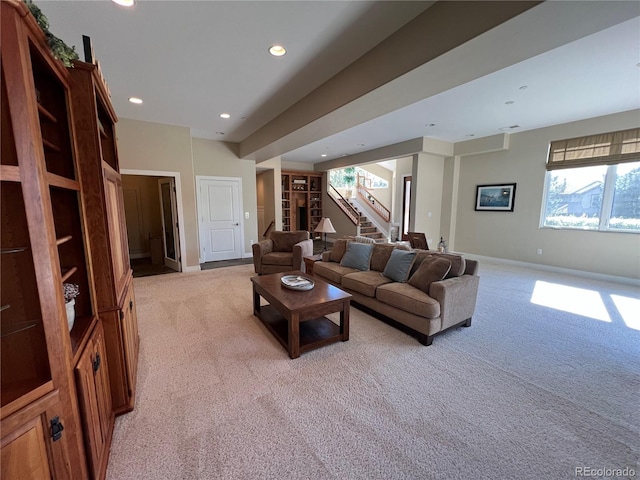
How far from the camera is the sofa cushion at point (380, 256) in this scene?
12.3 ft

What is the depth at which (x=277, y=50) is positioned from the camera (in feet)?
8.57

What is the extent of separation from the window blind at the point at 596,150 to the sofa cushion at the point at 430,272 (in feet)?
14.4

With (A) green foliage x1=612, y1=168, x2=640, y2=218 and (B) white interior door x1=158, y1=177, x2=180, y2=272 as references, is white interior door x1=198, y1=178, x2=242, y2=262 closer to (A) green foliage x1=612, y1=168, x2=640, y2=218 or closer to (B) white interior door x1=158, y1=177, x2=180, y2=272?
(B) white interior door x1=158, y1=177, x2=180, y2=272

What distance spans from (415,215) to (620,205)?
3.57 m

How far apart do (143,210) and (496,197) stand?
8948 mm

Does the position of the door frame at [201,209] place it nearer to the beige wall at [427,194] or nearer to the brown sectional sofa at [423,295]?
the brown sectional sofa at [423,295]

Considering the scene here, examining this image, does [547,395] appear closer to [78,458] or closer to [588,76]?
[78,458]

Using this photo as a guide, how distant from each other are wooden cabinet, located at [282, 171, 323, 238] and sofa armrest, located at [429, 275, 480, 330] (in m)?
6.75

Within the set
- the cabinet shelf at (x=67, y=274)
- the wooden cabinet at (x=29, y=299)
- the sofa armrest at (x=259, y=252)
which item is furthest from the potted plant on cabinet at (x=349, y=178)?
the wooden cabinet at (x=29, y=299)

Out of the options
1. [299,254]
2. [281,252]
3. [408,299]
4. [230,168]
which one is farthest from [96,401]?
[230,168]

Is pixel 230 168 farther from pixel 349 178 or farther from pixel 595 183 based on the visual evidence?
pixel 595 183

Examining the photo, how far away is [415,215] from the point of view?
6777 millimetres

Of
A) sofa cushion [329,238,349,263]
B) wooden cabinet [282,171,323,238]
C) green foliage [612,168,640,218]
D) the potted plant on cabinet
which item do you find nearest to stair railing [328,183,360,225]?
wooden cabinet [282,171,323,238]

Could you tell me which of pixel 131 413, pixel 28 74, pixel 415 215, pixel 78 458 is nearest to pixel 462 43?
pixel 28 74
